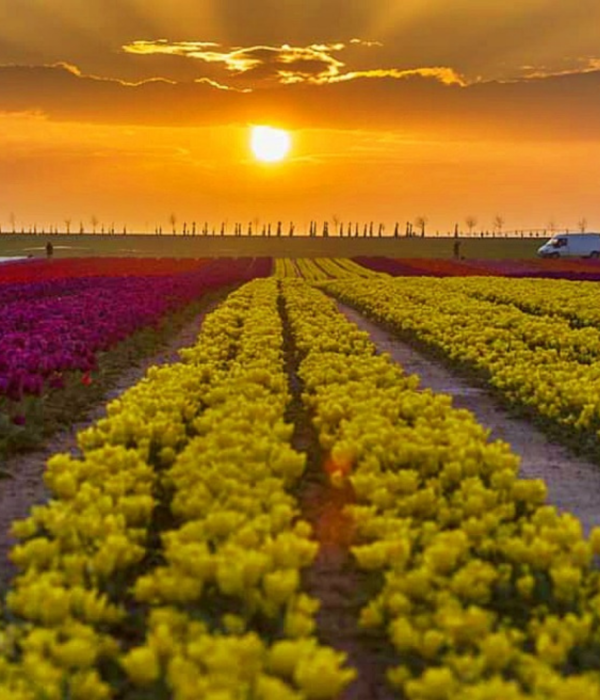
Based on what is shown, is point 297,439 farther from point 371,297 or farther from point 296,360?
point 371,297

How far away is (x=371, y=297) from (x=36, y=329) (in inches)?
661

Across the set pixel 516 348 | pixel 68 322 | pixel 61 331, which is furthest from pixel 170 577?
pixel 516 348

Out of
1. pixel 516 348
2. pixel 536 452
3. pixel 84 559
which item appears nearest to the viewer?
pixel 84 559

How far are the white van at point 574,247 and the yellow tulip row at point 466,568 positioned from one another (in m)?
73.9

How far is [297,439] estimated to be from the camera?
38.0 ft

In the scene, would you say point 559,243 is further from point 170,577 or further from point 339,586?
point 170,577

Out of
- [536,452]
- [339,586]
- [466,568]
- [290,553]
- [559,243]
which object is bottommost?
[536,452]

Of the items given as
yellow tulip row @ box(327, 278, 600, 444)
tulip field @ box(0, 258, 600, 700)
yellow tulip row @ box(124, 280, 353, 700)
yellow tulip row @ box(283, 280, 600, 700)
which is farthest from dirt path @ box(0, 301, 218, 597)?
yellow tulip row @ box(327, 278, 600, 444)

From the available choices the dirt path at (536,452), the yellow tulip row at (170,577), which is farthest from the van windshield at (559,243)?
the yellow tulip row at (170,577)

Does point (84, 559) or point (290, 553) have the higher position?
point (290, 553)

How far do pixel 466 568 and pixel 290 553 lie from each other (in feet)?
3.00

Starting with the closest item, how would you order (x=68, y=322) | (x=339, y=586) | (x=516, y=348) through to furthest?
1. (x=339, y=586)
2. (x=68, y=322)
3. (x=516, y=348)

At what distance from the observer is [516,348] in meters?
18.5

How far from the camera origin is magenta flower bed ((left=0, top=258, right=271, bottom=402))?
40.2ft
